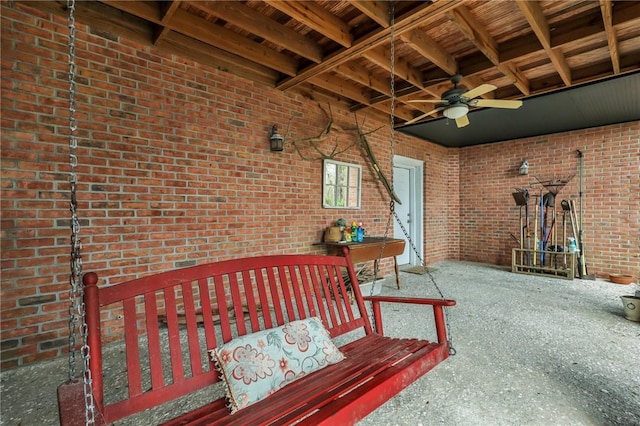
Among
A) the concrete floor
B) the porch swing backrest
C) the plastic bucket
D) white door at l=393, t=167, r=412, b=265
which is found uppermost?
white door at l=393, t=167, r=412, b=265

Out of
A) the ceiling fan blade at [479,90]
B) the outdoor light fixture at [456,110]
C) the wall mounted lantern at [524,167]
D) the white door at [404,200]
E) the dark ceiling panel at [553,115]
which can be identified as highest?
the dark ceiling panel at [553,115]

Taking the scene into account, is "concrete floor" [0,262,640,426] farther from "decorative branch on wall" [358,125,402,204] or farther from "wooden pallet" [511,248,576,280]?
"decorative branch on wall" [358,125,402,204]

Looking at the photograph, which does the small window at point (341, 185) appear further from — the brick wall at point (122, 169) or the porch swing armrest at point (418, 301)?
the porch swing armrest at point (418, 301)

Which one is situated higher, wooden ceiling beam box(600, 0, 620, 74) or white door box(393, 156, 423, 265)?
wooden ceiling beam box(600, 0, 620, 74)

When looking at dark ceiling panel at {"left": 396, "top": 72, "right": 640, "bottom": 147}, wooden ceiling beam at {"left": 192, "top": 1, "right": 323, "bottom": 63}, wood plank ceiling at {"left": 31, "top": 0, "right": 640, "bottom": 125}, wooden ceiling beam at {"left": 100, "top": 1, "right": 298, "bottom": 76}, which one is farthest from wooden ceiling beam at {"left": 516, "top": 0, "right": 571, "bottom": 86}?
wooden ceiling beam at {"left": 100, "top": 1, "right": 298, "bottom": 76}

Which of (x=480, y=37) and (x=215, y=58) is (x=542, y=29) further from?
(x=215, y=58)

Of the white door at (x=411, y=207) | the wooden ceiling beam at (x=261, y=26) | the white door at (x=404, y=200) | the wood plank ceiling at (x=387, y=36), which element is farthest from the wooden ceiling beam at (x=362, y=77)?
the white door at (x=411, y=207)

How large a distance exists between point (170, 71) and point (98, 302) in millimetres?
2425

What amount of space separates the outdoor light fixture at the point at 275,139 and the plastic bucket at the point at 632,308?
13.1 ft

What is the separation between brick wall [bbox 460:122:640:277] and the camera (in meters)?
4.75

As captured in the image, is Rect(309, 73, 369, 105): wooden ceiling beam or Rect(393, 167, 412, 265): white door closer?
Rect(309, 73, 369, 105): wooden ceiling beam

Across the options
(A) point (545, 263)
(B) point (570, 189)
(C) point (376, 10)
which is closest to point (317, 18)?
(C) point (376, 10)

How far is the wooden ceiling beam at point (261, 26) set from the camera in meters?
2.33

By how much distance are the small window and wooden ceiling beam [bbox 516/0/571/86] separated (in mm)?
2503
